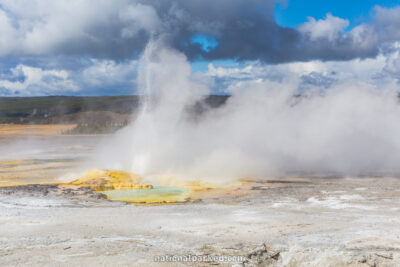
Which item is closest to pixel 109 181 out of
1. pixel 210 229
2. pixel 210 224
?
pixel 210 224

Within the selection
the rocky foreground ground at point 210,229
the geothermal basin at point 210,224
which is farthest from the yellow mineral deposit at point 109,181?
the rocky foreground ground at point 210,229

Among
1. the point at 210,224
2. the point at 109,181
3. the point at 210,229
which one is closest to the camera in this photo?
the point at 210,229

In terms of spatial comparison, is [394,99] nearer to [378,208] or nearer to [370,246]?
[378,208]

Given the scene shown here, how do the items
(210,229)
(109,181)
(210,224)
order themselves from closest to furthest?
(210,229) → (210,224) → (109,181)

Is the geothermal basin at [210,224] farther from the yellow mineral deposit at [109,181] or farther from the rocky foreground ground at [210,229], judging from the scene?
the yellow mineral deposit at [109,181]

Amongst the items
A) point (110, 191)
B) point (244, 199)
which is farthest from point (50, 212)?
point (244, 199)

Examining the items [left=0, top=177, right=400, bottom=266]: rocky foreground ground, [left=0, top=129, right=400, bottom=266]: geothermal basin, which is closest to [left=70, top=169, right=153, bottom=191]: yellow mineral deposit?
[left=0, top=129, right=400, bottom=266]: geothermal basin

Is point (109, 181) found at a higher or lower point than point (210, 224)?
higher

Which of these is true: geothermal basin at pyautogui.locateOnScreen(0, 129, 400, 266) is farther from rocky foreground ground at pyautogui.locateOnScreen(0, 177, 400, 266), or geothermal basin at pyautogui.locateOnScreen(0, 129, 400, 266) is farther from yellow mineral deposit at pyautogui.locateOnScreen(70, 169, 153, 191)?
yellow mineral deposit at pyautogui.locateOnScreen(70, 169, 153, 191)

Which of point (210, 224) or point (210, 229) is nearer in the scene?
point (210, 229)

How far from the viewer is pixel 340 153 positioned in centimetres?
1970

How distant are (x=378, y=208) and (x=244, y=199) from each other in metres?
3.35

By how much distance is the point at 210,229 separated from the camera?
8.41 m

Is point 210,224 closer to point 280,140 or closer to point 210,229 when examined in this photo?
point 210,229
